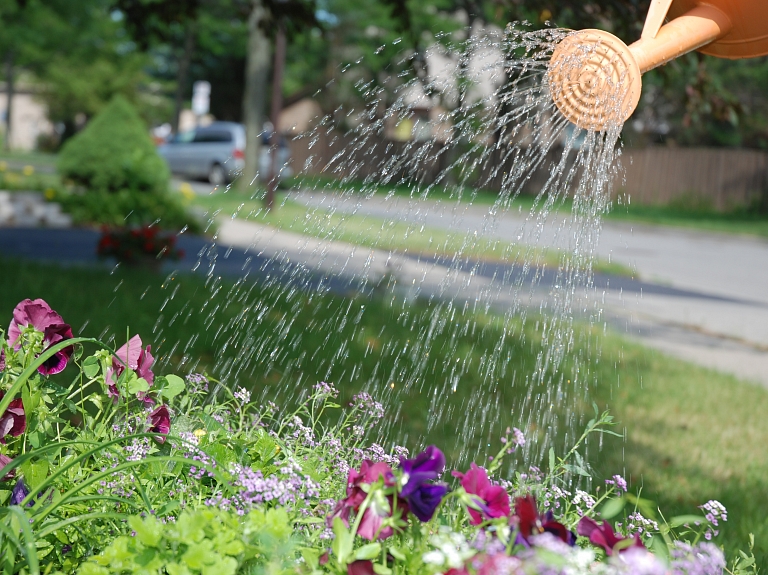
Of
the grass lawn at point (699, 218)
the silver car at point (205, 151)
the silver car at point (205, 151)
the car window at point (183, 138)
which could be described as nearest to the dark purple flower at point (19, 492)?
the grass lawn at point (699, 218)

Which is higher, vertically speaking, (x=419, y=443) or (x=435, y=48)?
(x=435, y=48)

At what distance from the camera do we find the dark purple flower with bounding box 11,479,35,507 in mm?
1461

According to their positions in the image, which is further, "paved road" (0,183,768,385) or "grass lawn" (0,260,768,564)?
"paved road" (0,183,768,385)

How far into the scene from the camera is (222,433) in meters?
1.74

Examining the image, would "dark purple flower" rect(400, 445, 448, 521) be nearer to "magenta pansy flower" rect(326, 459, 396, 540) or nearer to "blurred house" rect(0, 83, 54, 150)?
"magenta pansy flower" rect(326, 459, 396, 540)

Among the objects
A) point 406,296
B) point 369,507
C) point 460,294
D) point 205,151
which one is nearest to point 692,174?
point 205,151

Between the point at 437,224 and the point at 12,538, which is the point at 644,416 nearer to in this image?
the point at 12,538

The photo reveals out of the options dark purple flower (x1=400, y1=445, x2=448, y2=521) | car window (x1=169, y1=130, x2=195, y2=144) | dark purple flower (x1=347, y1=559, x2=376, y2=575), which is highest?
dark purple flower (x1=400, y1=445, x2=448, y2=521)

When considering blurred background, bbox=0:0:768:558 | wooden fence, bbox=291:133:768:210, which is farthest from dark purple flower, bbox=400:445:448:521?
wooden fence, bbox=291:133:768:210

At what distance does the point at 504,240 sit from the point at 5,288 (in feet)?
30.7

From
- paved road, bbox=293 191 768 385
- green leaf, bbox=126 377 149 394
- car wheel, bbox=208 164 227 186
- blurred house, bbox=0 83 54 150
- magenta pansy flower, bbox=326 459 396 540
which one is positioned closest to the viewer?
magenta pansy flower, bbox=326 459 396 540

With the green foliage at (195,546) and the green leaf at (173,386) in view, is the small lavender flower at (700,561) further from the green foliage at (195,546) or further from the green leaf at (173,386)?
the green leaf at (173,386)

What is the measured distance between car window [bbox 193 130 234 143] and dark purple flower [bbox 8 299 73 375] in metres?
25.1

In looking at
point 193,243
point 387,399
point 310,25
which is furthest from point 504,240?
point 387,399
